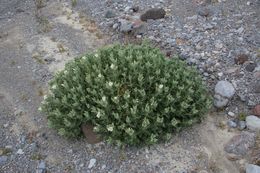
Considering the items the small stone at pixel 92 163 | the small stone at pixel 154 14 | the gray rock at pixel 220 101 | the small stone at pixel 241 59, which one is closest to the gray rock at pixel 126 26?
the small stone at pixel 154 14

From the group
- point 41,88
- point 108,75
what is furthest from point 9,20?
point 108,75

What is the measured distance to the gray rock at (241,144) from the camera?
7.35 m

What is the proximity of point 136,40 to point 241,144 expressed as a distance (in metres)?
4.46

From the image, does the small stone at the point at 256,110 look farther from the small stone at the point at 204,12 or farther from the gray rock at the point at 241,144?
the small stone at the point at 204,12

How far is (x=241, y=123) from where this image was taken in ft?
25.7

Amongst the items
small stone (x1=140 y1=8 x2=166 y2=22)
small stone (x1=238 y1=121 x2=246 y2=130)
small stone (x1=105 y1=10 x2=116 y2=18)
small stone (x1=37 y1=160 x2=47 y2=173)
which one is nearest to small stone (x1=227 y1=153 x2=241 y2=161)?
small stone (x1=238 y1=121 x2=246 y2=130)

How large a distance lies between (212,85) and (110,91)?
8.38 ft

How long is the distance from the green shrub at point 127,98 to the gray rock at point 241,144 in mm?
788

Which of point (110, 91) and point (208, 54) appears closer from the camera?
point (110, 91)

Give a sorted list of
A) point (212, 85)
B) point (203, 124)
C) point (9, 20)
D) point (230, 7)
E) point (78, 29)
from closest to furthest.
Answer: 1. point (203, 124)
2. point (212, 85)
3. point (230, 7)
4. point (78, 29)
5. point (9, 20)

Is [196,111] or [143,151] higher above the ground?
[196,111]

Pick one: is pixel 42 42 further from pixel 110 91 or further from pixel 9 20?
pixel 110 91

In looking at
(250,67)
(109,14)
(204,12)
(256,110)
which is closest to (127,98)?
(256,110)

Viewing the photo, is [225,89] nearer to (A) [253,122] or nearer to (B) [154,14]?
(A) [253,122]
